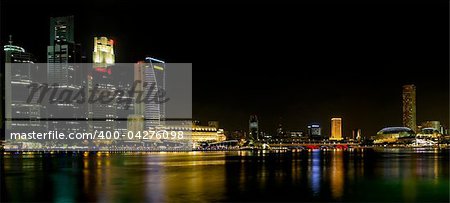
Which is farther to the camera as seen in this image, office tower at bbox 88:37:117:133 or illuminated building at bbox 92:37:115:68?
illuminated building at bbox 92:37:115:68

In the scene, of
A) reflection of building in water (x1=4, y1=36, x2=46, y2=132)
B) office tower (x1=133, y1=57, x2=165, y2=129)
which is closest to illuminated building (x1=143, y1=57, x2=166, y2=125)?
office tower (x1=133, y1=57, x2=165, y2=129)

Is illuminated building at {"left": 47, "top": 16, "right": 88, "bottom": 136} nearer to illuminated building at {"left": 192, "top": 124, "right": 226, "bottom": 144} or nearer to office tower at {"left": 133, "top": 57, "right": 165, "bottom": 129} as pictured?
office tower at {"left": 133, "top": 57, "right": 165, "bottom": 129}

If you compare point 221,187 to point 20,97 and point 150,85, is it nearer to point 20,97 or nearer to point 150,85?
point 20,97

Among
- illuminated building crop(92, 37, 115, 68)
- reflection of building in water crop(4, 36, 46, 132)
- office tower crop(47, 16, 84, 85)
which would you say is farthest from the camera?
illuminated building crop(92, 37, 115, 68)

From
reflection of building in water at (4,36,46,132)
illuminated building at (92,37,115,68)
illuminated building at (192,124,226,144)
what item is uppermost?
illuminated building at (92,37,115,68)

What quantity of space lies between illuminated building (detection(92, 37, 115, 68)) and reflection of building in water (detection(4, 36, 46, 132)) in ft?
76.0

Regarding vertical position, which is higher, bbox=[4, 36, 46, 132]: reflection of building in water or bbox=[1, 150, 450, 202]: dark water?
bbox=[4, 36, 46, 132]: reflection of building in water

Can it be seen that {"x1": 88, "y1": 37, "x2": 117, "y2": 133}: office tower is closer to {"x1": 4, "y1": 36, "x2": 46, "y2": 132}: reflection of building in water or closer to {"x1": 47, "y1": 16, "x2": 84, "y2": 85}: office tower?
{"x1": 47, "y1": 16, "x2": 84, "y2": 85}: office tower

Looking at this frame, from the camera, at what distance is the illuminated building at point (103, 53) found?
152 meters

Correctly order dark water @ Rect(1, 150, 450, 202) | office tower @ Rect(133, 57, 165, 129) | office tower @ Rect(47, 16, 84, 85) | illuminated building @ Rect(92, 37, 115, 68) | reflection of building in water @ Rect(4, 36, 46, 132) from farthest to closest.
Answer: office tower @ Rect(133, 57, 165, 129), illuminated building @ Rect(92, 37, 115, 68), office tower @ Rect(47, 16, 84, 85), reflection of building in water @ Rect(4, 36, 46, 132), dark water @ Rect(1, 150, 450, 202)

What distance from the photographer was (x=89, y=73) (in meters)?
145

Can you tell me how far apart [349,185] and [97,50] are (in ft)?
433

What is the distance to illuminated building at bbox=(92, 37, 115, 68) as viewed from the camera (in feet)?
500

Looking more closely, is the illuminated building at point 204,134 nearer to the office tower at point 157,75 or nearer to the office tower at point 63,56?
the office tower at point 157,75
